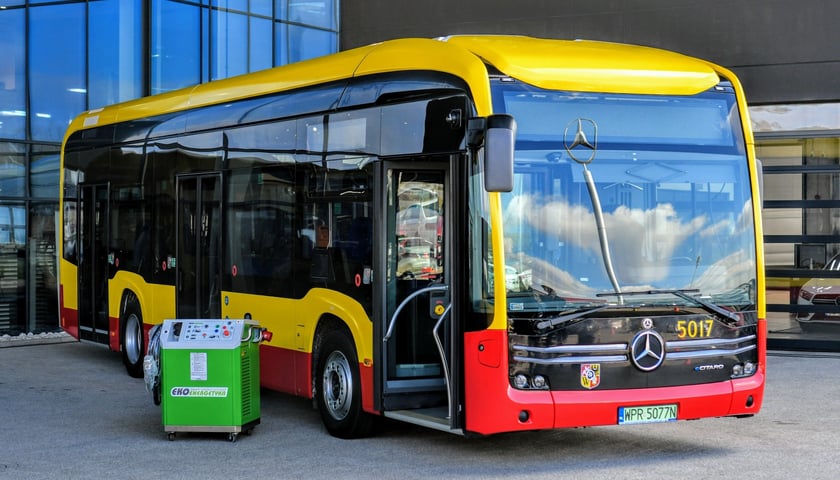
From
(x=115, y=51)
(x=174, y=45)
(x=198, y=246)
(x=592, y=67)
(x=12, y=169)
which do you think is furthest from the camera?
(x=174, y=45)

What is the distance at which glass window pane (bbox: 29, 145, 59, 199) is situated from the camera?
20.4 m

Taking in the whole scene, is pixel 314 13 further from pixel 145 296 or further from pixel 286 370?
pixel 286 370

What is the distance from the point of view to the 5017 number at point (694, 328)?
868 centimetres

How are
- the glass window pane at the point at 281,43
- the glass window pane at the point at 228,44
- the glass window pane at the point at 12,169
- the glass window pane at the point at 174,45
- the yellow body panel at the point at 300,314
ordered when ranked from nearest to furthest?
1. the yellow body panel at the point at 300,314
2. the glass window pane at the point at 12,169
3. the glass window pane at the point at 174,45
4. the glass window pane at the point at 228,44
5. the glass window pane at the point at 281,43

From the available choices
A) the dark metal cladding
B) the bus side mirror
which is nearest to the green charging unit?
the dark metal cladding

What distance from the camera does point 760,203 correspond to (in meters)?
9.09

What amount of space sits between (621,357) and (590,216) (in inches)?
40.3

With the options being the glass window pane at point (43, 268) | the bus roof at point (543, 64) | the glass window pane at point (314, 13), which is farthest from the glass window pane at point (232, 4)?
the bus roof at point (543, 64)

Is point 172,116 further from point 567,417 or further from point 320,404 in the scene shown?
point 567,417

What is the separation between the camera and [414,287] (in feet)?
31.2

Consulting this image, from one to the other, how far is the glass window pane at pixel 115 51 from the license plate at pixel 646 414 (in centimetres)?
1485

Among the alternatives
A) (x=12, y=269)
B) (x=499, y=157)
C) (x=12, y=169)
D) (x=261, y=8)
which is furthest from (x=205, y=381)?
(x=261, y=8)

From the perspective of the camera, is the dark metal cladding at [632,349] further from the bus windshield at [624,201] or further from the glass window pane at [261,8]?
the glass window pane at [261,8]

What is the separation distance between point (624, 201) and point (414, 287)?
187cm
